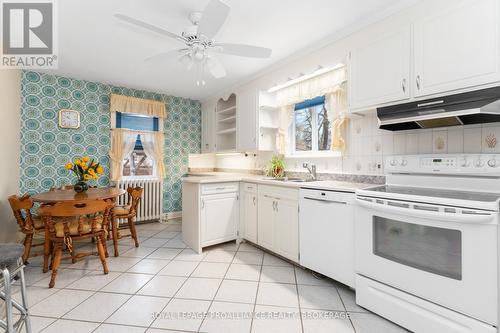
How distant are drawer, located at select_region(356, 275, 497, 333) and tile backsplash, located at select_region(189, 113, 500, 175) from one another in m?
1.09

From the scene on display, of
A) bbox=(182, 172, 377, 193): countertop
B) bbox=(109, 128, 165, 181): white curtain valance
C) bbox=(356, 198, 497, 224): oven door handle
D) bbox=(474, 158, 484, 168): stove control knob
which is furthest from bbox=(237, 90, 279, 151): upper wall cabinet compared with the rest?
bbox=(474, 158, 484, 168): stove control knob

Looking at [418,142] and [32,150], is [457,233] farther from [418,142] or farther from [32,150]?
[32,150]

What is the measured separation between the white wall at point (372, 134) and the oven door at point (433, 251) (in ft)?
2.46

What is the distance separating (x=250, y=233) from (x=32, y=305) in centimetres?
214

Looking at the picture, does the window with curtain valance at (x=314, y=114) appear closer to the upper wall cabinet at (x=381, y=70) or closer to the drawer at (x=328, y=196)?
the upper wall cabinet at (x=381, y=70)

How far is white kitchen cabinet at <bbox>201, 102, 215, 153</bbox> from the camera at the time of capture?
4.59m

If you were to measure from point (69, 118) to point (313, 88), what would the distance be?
370 centimetres

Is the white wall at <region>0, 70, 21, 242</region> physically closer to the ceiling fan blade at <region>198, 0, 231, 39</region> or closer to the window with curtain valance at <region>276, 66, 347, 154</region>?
the ceiling fan blade at <region>198, 0, 231, 39</region>

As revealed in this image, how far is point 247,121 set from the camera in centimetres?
358

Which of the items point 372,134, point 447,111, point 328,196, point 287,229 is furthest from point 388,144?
point 287,229

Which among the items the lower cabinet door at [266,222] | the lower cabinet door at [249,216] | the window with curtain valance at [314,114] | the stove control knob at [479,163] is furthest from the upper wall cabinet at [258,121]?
the stove control knob at [479,163]

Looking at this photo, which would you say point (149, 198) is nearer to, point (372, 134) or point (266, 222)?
point (266, 222)

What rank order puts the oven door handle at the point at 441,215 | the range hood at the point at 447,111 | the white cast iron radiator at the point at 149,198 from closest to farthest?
the oven door handle at the point at 441,215, the range hood at the point at 447,111, the white cast iron radiator at the point at 149,198

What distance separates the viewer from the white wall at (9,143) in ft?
8.96
